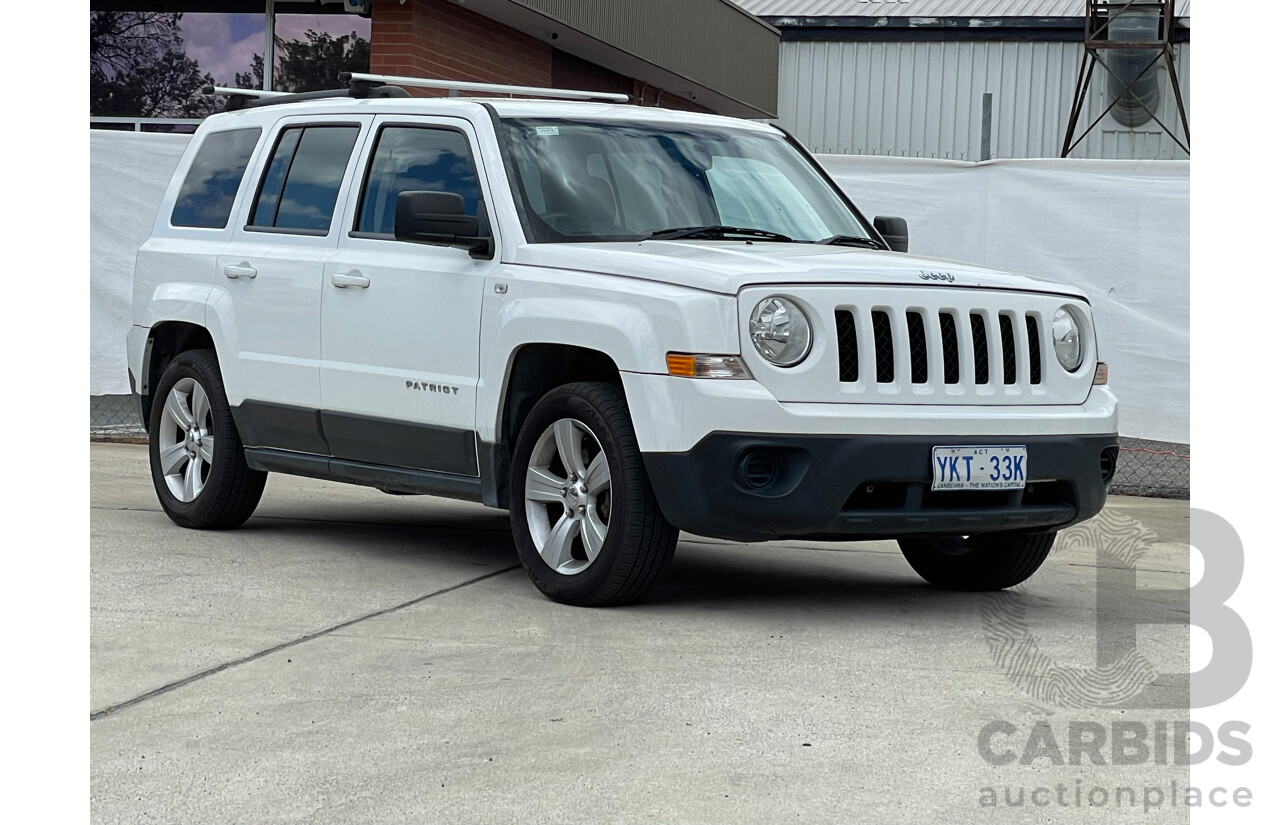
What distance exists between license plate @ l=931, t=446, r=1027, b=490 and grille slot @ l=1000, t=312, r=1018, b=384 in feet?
0.97

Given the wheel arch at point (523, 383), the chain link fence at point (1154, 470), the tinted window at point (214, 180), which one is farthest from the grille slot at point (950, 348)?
the chain link fence at point (1154, 470)

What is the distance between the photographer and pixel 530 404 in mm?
7176

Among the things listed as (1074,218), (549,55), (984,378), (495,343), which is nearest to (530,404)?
(495,343)

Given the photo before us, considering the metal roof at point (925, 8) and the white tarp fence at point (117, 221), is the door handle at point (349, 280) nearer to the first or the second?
the white tarp fence at point (117, 221)

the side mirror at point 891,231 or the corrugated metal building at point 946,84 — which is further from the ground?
the corrugated metal building at point 946,84

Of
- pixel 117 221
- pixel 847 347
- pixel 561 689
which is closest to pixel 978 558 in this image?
pixel 847 347

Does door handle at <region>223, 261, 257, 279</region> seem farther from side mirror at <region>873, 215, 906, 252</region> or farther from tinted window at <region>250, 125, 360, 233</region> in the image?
side mirror at <region>873, 215, 906, 252</region>

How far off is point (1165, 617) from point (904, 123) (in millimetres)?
24916

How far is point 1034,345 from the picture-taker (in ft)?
22.9

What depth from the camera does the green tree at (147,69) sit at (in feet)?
50.1

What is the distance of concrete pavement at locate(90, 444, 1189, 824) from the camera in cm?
429

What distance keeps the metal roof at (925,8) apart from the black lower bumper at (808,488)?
87.4ft

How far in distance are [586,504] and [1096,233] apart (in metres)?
6.09

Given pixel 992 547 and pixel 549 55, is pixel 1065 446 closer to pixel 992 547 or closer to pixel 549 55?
pixel 992 547
